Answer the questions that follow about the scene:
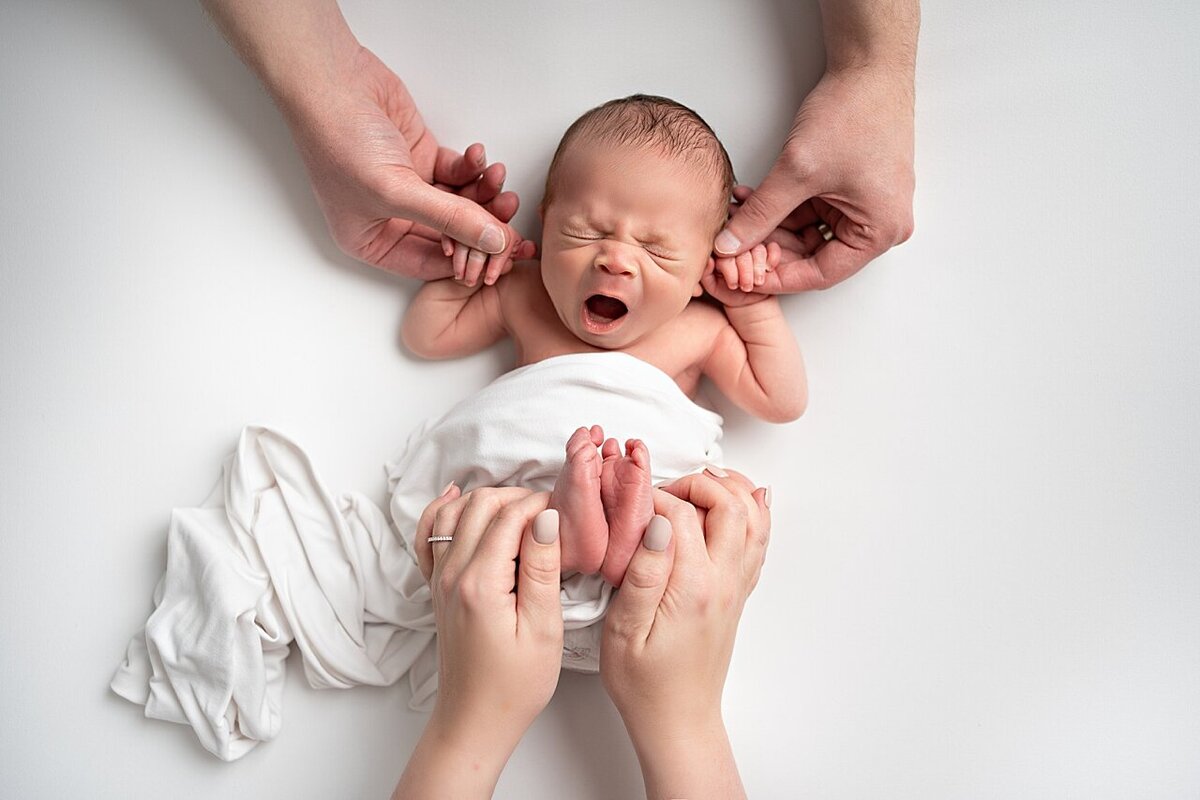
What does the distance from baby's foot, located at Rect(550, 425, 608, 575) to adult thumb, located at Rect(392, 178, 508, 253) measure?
0.41 metres

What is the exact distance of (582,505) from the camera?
4.22 ft

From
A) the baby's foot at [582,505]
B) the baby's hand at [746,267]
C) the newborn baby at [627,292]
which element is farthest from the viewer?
the baby's hand at [746,267]

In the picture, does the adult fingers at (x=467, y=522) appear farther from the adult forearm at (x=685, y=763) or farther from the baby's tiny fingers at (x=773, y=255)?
the baby's tiny fingers at (x=773, y=255)

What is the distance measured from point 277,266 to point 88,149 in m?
0.41

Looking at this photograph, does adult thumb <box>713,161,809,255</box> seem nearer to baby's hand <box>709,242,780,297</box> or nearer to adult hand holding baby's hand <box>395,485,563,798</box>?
baby's hand <box>709,242,780,297</box>

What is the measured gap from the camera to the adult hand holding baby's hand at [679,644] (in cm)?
135

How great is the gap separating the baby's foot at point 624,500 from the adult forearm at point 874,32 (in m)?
0.79

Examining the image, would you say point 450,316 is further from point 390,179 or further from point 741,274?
point 741,274

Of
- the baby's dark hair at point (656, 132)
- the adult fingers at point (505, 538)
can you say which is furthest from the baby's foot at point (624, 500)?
the baby's dark hair at point (656, 132)

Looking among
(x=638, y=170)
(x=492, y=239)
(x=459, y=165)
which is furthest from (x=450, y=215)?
(x=638, y=170)

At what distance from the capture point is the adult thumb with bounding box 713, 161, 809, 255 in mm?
1569

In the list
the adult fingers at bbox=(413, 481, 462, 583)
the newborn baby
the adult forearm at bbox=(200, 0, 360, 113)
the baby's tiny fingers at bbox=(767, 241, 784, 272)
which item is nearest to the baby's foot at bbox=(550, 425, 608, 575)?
the newborn baby

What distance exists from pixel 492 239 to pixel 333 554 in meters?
0.60

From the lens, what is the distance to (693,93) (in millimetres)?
1767
